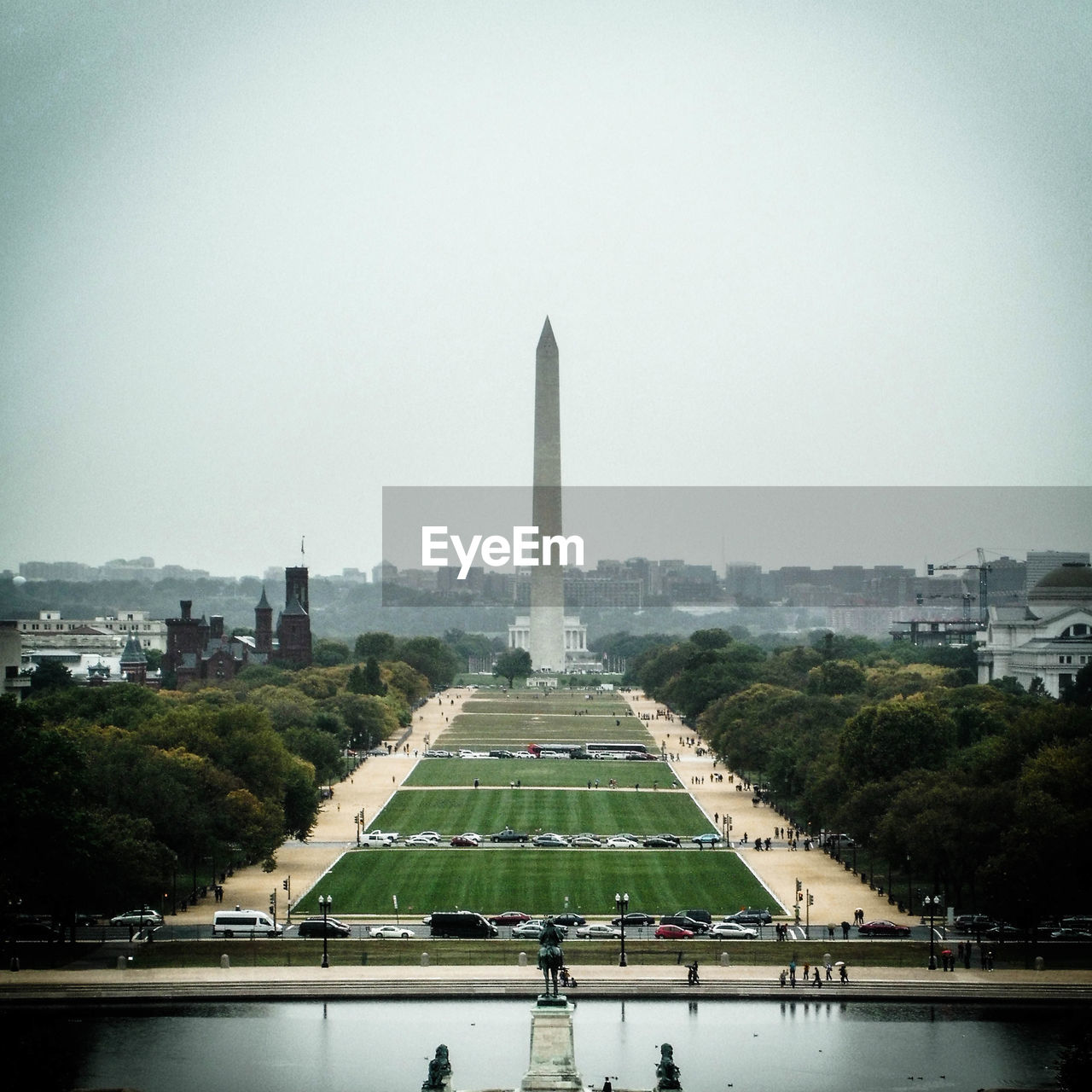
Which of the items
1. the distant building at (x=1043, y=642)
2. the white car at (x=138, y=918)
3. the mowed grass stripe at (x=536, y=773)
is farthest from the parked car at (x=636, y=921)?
the distant building at (x=1043, y=642)

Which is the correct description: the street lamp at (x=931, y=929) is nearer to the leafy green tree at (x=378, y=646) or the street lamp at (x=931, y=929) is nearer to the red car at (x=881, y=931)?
the red car at (x=881, y=931)

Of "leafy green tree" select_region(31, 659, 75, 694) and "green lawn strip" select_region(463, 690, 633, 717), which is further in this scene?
"green lawn strip" select_region(463, 690, 633, 717)

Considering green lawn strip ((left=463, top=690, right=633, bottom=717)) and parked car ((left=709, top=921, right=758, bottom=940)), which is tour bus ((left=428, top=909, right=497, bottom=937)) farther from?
green lawn strip ((left=463, top=690, right=633, bottom=717))

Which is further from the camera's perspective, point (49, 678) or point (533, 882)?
point (49, 678)

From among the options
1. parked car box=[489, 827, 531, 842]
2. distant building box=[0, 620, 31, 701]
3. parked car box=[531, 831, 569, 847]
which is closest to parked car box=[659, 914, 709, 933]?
parked car box=[531, 831, 569, 847]

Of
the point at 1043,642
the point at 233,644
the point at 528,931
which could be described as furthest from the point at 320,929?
the point at 1043,642

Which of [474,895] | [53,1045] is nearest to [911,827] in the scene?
[474,895]

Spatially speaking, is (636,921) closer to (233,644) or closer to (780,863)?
(780,863)
